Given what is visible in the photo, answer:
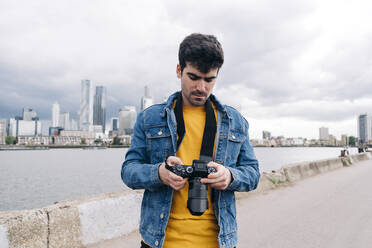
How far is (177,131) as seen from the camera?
5.89 feet

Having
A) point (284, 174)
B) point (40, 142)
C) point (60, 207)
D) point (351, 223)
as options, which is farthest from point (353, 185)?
point (40, 142)

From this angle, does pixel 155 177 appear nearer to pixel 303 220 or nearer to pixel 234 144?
pixel 234 144

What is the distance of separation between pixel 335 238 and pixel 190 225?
148 inches

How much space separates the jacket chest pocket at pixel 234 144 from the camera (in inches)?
73.0

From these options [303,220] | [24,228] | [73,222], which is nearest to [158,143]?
[24,228]

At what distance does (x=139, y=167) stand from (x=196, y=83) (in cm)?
64

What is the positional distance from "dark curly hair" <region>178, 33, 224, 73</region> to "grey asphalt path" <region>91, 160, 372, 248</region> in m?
3.08

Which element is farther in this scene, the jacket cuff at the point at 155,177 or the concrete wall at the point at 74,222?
the concrete wall at the point at 74,222

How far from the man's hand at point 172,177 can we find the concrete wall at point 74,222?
7.62ft

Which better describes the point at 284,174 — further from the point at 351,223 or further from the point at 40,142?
the point at 40,142

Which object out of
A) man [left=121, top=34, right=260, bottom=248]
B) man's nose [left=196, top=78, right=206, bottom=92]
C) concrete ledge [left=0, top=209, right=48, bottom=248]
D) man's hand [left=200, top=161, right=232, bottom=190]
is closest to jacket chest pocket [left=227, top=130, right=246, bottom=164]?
man [left=121, top=34, right=260, bottom=248]

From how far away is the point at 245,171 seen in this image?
71.2 inches

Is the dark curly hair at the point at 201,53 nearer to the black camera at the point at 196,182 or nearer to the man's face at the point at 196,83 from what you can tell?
the man's face at the point at 196,83

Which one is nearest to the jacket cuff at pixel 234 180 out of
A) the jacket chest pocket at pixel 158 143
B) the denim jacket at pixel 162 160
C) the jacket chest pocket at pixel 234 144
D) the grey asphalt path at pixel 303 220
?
the denim jacket at pixel 162 160
